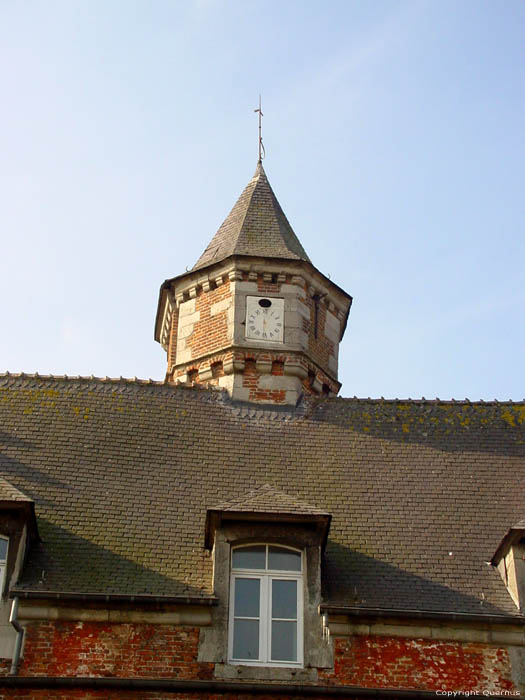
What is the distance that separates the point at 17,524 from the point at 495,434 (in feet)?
25.5

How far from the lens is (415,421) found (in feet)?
64.9

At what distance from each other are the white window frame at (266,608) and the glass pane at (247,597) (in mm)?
41

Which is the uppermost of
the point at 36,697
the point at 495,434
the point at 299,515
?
the point at 495,434

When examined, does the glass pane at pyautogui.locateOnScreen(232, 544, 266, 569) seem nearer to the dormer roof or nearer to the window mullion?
the window mullion

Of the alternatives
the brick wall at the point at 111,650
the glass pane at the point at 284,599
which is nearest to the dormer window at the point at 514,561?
the glass pane at the point at 284,599

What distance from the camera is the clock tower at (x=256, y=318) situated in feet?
69.9

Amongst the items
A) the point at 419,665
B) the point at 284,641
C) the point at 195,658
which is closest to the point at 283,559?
the point at 284,641

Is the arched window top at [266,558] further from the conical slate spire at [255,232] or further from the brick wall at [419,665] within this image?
the conical slate spire at [255,232]

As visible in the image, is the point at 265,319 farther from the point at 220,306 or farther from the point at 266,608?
the point at 266,608

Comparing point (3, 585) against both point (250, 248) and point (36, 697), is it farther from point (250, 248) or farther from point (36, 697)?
point (250, 248)

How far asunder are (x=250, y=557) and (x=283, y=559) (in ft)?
1.34

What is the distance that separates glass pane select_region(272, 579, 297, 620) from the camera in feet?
49.5

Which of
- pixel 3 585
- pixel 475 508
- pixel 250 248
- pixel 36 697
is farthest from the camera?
pixel 250 248

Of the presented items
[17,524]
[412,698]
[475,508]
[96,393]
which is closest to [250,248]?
[96,393]
